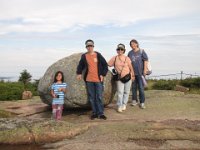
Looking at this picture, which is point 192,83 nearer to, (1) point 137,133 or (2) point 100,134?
(1) point 137,133

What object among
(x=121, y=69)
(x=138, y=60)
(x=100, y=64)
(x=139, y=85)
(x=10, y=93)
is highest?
(x=138, y=60)

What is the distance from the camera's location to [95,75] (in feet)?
34.8

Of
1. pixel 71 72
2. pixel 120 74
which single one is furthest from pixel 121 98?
pixel 71 72

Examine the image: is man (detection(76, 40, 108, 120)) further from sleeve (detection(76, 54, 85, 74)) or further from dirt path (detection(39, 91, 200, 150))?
dirt path (detection(39, 91, 200, 150))

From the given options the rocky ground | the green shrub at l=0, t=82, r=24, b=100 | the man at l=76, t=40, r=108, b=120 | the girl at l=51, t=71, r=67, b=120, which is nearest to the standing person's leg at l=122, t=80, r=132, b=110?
the man at l=76, t=40, r=108, b=120

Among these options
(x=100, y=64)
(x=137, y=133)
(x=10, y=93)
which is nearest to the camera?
→ (x=137, y=133)

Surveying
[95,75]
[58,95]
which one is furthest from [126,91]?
[58,95]

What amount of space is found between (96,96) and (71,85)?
797 millimetres

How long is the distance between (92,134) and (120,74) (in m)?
2.80

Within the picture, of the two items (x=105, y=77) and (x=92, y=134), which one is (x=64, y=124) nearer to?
(x=92, y=134)

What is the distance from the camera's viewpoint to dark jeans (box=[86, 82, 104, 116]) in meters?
10.6

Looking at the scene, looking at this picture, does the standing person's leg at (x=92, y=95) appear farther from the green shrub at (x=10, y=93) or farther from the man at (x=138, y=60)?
the green shrub at (x=10, y=93)

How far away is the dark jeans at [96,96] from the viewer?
34.9ft

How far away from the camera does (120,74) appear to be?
1113cm
